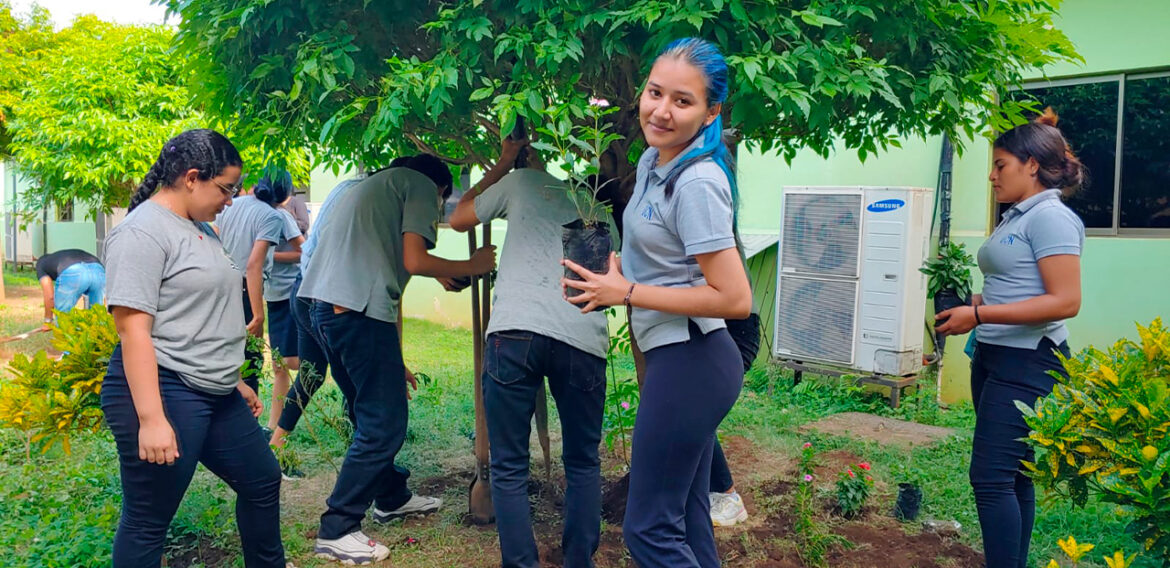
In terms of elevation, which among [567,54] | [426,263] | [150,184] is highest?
[567,54]

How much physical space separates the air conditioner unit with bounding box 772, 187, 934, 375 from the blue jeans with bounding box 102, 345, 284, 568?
5.40 metres

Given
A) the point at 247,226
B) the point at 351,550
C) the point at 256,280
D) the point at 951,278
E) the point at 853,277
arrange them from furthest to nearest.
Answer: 1. the point at 853,277
2. the point at 247,226
3. the point at 256,280
4. the point at 351,550
5. the point at 951,278

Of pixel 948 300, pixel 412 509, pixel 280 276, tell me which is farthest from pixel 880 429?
pixel 280 276

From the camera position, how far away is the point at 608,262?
243 centimetres

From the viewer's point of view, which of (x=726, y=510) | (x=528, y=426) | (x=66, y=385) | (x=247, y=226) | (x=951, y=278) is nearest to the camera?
(x=528, y=426)

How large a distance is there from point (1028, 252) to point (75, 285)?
767 centimetres

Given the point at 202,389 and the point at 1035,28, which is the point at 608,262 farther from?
the point at 1035,28

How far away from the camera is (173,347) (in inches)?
110

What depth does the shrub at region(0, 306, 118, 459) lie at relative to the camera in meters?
3.58

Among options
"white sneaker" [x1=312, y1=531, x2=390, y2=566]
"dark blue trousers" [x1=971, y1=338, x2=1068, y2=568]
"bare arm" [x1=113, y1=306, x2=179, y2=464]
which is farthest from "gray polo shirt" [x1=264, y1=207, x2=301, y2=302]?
"dark blue trousers" [x1=971, y1=338, x2=1068, y2=568]

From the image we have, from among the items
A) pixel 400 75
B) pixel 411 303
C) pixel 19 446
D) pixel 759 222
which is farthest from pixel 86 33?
pixel 400 75

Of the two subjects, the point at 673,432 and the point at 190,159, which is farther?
the point at 190,159

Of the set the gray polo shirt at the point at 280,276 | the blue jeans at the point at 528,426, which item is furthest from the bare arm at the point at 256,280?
the blue jeans at the point at 528,426

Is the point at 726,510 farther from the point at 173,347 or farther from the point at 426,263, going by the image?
the point at 173,347
